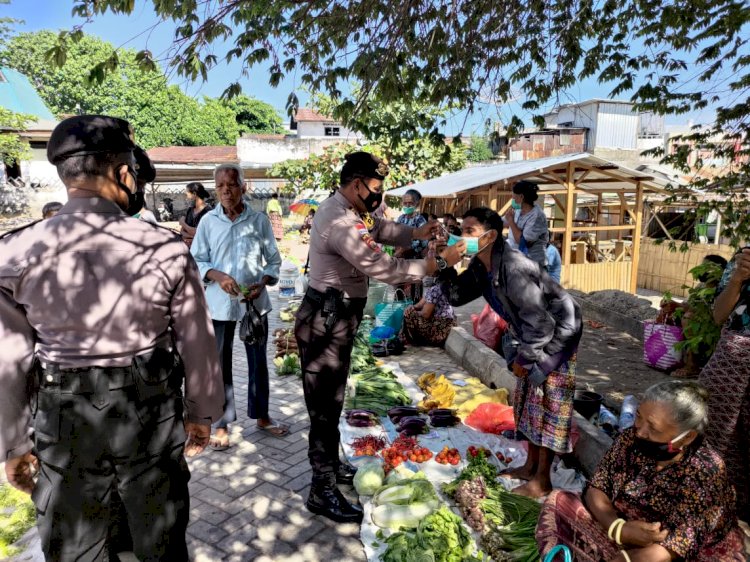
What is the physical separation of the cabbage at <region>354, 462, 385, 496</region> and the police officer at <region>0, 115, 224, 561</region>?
1756mm

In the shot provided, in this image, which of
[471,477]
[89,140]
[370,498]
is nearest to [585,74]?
[471,477]

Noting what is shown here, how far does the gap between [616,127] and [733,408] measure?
3087 cm

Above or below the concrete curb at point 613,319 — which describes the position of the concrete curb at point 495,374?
above

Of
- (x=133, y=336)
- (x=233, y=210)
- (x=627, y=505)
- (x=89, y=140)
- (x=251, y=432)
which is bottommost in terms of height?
(x=251, y=432)

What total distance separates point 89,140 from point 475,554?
291 centimetres

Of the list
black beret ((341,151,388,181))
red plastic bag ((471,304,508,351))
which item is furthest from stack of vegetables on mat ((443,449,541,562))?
red plastic bag ((471,304,508,351))

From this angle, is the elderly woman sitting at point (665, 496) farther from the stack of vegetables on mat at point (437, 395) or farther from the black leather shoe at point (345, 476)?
the stack of vegetables on mat at point (437, 395)

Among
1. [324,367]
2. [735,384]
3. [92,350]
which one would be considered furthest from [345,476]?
[735,384]

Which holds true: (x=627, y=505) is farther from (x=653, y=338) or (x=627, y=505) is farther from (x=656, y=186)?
(x=656, y=186)

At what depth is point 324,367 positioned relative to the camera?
342cm

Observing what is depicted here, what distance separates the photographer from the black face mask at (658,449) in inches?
96.9

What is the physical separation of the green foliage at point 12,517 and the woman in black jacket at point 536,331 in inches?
128

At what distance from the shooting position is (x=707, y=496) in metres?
2.39

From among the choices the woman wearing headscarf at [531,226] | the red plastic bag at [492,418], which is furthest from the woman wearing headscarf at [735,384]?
the woman wearing headscarf at [531,226]
